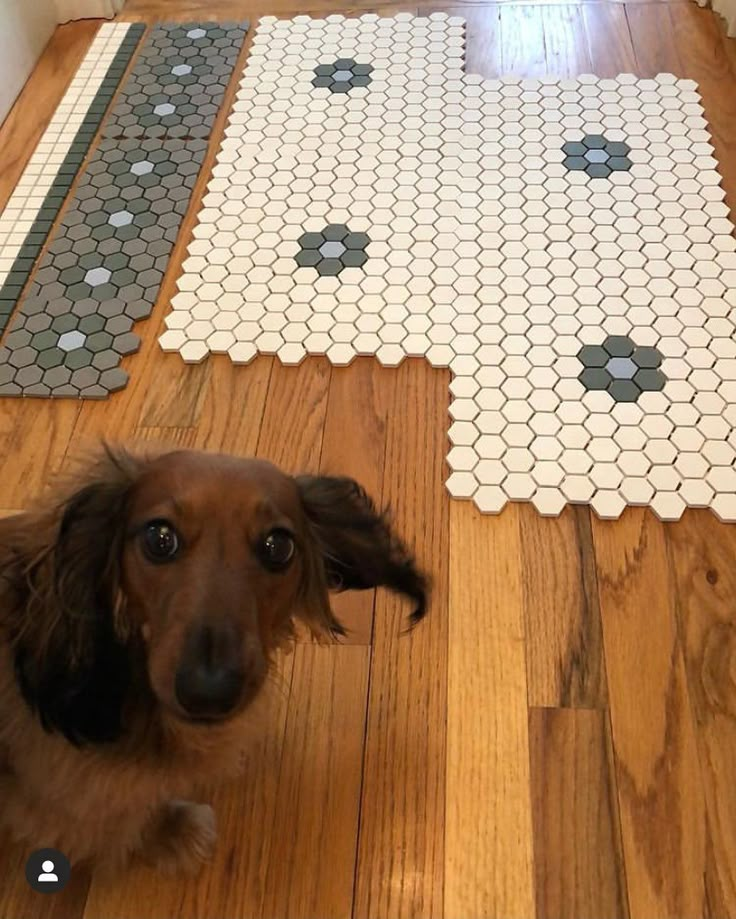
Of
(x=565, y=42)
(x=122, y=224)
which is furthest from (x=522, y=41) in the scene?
(x=122, y=224)

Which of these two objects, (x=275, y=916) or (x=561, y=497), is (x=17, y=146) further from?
(x=275, y=916)

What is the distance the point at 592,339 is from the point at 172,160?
1138 mm

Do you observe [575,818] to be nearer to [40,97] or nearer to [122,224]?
[122,224]

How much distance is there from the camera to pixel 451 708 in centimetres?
133

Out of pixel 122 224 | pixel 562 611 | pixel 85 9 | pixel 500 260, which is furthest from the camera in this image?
pixel 85 9

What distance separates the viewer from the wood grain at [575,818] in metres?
1.16

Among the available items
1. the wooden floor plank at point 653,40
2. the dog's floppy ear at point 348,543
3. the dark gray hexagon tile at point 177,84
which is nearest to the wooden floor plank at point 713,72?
the wooden floor plank at point 653,40

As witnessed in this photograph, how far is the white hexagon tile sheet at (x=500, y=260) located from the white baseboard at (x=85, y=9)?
52cm

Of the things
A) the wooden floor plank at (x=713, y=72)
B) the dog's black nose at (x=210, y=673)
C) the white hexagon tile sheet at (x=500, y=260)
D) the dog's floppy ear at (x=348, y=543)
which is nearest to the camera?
the dog's black nose at (x=210, y=673)

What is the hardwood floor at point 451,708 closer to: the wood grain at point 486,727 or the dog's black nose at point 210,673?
the wood grain at point 486,727

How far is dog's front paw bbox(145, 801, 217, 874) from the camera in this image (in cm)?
118

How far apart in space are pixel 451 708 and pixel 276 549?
0.53m

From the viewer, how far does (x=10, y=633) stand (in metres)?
1.00

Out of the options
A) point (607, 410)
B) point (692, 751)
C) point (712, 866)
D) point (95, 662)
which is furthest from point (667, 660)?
point (95, 662)
